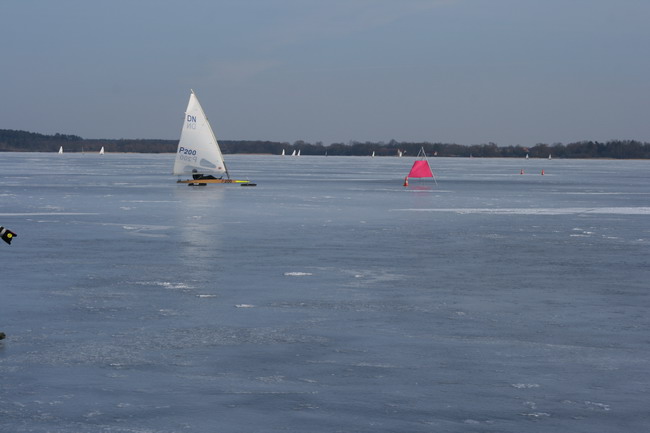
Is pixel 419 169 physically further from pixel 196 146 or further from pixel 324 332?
pixel 324 332

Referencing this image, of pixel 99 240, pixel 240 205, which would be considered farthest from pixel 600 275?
pixel 240 205

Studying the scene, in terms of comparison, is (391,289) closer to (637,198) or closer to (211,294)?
(211,294)

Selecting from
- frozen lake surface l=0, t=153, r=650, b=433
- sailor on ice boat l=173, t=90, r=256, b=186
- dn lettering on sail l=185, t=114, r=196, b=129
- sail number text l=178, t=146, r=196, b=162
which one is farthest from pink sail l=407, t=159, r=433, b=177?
frozen lake surface l=0, t=153, r=650, b=433

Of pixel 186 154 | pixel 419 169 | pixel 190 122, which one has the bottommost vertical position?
pixel 419 169

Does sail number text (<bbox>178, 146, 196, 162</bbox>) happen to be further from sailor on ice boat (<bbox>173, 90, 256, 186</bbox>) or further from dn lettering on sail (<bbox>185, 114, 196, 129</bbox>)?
dn lettering on sail (<bbox>185, 114, 196, 129</bbox>)

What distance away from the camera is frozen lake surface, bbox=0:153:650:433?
8375 millimetres

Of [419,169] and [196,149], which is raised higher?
[196,149]

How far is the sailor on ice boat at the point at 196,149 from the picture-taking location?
204 ft

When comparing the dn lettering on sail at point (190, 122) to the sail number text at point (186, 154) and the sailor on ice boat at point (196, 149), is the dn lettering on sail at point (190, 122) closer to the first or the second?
the sailor on ice boat at point (196, 149)

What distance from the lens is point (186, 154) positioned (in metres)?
62.8

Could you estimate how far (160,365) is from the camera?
33.1 feet

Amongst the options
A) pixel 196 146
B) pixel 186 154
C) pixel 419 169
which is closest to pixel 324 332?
pixel 196 146

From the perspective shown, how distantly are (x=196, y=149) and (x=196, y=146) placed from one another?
0.65ft

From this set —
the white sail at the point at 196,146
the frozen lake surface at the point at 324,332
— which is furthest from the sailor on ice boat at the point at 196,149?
the frozen lake surface at the point at 324,332
